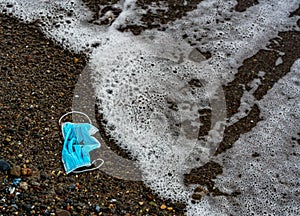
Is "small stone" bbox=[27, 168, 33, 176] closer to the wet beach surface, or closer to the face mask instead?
the wet beach surface

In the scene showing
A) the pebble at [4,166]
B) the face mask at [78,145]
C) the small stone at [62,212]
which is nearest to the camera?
the small stone at [62,212]

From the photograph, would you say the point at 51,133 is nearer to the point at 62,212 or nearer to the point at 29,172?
the point at 29,172

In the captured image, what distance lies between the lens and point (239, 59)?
3.99 metres

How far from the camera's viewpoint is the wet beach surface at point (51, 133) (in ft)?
8.96

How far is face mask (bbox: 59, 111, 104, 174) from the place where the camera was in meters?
2.97

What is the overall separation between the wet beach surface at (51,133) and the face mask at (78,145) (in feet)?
0.17

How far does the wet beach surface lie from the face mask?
0.17ft

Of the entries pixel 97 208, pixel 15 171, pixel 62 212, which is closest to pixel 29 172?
pixel 15 171

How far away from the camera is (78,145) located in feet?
10.2

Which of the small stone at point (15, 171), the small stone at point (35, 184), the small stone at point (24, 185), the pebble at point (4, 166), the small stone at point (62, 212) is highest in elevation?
the pebble at point (4, 166)

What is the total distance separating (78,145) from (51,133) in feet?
0.76

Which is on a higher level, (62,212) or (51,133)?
(51,133)

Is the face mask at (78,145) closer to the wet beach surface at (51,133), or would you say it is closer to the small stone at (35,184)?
the wet beach surface at (51,133)

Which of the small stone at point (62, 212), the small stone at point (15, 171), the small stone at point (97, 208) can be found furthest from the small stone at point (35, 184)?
the small stone at point (97, 208)
